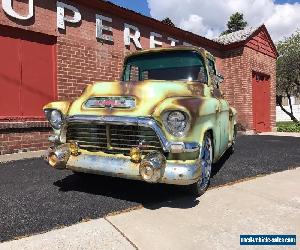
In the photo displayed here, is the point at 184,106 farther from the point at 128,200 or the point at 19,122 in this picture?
the point at 19,122

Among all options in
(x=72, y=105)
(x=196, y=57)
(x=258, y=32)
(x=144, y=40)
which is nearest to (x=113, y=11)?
(x=144, y=40)

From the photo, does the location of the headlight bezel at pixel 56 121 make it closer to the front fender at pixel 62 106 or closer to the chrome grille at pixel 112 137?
the front fender at pixel 62 106

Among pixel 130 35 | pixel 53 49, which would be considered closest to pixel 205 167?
pixel 53 49

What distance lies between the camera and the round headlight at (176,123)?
382cm

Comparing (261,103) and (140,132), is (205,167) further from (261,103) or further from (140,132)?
(261,103)

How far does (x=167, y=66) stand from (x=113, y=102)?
5.46 ft

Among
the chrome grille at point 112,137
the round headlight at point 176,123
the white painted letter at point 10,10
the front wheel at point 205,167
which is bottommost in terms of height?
the front wheel at point 205,167

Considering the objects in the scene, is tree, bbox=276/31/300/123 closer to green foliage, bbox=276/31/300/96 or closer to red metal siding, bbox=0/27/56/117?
green foliage, bbox=276/31/300/96

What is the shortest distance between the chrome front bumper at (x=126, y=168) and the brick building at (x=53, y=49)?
4200 millimetres

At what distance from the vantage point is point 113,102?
4074mm

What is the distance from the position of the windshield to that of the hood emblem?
139cm

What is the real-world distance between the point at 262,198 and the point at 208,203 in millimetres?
761

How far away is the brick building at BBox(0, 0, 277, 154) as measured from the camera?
7.82 m

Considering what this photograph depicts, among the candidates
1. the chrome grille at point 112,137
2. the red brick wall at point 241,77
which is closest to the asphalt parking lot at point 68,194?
the chrome grille at point 112,137
